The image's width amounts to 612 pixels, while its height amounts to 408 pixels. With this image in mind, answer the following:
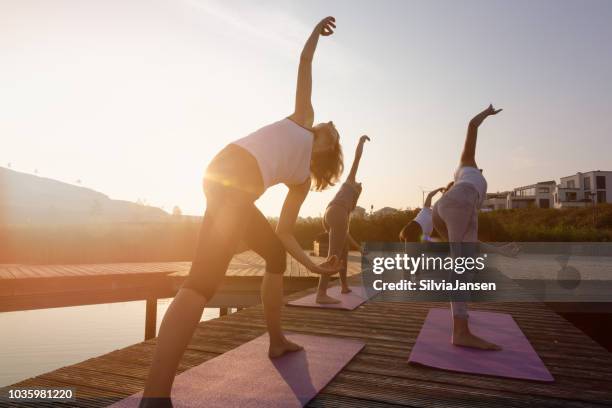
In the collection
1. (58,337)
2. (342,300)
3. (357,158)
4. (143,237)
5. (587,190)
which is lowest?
(58,337)

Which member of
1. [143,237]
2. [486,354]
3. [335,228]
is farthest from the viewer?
[143,237]

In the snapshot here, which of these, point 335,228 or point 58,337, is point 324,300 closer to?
point 335,228

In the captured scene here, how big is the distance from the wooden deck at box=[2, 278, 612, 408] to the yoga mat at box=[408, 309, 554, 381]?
79mm

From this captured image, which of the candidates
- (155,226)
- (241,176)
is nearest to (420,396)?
(241,176)

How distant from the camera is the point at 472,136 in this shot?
3357mm

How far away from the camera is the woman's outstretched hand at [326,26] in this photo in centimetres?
244

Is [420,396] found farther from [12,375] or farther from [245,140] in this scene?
[12,375]

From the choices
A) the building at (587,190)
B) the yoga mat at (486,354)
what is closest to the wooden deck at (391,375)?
the yoga mat at (486,354)

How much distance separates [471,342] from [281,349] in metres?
1.55

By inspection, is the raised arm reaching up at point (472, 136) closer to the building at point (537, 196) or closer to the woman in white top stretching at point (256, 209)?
the woman in white top stretching at point (256, 209)

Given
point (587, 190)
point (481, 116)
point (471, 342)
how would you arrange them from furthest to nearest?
point (587, 190) < point (481, 116) < point (471, 342)

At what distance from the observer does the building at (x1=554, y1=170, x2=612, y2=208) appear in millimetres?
64875

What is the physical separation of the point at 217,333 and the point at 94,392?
56.6 inches

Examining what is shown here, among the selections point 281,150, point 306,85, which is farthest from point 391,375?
point 306,85
